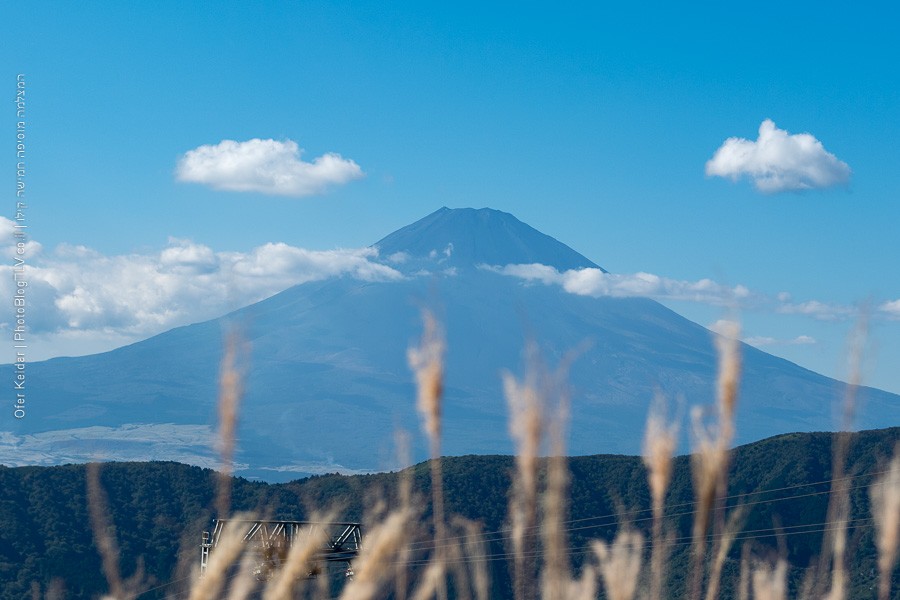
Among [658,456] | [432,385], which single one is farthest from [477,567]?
[658,456]

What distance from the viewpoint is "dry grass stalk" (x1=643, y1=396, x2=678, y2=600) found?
2527 mm

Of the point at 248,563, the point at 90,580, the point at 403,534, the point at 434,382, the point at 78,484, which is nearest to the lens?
the point at 403,534

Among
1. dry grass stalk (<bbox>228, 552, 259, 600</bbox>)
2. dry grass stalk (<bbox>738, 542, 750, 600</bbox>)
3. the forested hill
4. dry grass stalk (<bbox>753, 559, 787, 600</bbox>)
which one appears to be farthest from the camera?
the forested hill

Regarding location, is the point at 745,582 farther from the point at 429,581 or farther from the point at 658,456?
the point at 429,581

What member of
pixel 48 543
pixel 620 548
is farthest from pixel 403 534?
pixel 48 543

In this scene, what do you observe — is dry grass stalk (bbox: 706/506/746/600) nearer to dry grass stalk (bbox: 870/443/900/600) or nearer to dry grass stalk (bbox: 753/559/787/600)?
dry grass stalk (bbox: 753/559/787/600)

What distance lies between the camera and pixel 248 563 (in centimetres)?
249

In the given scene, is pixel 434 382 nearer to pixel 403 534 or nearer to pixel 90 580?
pixel 403 534

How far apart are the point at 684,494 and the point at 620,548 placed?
2203 inches

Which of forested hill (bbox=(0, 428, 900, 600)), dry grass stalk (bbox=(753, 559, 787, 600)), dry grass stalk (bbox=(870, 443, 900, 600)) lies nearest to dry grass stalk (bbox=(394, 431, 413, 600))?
dry grass stalk (bbox=(753, 559, 787, 600))

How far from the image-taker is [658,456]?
8.57 ft

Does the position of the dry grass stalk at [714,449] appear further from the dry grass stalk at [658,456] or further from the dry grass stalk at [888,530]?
the dry grass stalk at [888,530]

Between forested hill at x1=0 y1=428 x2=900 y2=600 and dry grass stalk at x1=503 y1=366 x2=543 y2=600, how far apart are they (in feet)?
112

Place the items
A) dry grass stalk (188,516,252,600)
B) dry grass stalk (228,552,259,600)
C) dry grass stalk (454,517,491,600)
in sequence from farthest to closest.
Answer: dry grass stalk (454,517,491,600)
dry grass stalk (228,552,259,600)
dry grass stalk (188,516,252,600)
